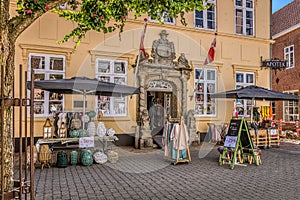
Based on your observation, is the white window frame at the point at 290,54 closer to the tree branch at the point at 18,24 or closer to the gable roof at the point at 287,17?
the gable roof at the point at 287,17

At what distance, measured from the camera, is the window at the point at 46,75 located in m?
9.88

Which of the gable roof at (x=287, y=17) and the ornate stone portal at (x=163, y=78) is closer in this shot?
the ornate stone portal at (x=163, y=78)

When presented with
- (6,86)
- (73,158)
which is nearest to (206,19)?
(73,158)

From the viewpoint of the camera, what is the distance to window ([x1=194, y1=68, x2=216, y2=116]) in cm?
1290

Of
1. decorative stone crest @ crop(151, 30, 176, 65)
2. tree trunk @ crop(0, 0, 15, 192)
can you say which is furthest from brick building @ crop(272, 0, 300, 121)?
tree trunk @ crop(0, 0, 15, 192)

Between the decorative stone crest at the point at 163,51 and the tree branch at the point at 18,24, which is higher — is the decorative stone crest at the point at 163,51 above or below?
above

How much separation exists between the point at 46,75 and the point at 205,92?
23.5 ft

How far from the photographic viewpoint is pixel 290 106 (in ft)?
63.2

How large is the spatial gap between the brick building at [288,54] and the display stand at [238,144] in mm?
12402

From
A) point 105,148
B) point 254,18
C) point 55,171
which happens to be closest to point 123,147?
point 105,148

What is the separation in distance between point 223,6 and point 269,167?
8.99 m

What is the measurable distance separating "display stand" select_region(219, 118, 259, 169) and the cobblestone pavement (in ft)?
1.00

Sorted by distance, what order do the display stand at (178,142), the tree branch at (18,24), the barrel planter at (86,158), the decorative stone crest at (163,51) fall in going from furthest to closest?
the decorative stone crest at (163,51)
the display stand at (178,142)
the barrel planter at (86,158)
the tree branch at (18,24)

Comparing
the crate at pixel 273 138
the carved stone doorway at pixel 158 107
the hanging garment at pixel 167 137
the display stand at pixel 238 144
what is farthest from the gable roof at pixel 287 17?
the hanging garment at pixel 167 137
